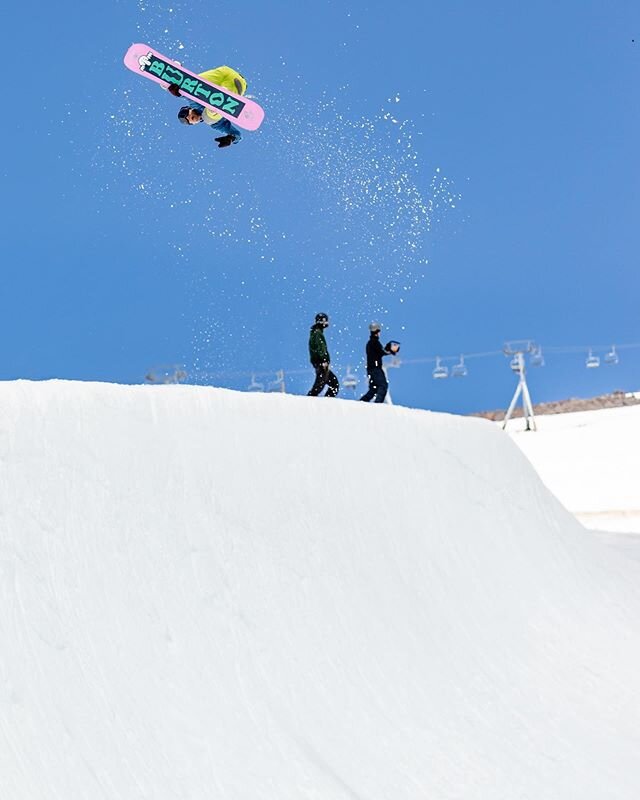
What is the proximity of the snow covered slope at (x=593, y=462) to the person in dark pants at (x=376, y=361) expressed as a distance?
786cm

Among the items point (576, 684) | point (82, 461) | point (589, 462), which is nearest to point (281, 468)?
point (82, 461)

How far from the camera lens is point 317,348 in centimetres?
1178

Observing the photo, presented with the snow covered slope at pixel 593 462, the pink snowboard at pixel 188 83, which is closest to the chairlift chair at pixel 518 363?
the snow covered slope at pixel 593 462

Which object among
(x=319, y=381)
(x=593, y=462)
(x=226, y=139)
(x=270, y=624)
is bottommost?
(x=270, y=624)

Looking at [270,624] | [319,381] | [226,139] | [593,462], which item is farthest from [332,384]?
[593,462]

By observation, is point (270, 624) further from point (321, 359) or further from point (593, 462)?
point (593, 462)

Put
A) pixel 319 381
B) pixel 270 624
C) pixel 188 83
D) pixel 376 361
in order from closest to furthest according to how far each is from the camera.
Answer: pixel 270 624
pixel 319 381
pixel 376 361
pixel 188 83

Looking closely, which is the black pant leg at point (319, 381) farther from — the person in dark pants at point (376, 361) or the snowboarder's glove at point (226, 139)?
the snowboarder's glove at point (226, 139)

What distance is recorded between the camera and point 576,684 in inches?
339

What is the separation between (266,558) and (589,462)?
20.0 metres

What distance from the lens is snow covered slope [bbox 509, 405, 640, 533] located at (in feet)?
67.3

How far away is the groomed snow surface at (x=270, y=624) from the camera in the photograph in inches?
202

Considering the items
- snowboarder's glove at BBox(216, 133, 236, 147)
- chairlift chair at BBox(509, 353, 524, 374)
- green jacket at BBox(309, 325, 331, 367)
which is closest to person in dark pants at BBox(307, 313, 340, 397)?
green jacket at BBox(309, 325, 331, 367)

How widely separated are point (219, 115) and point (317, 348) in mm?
8709
